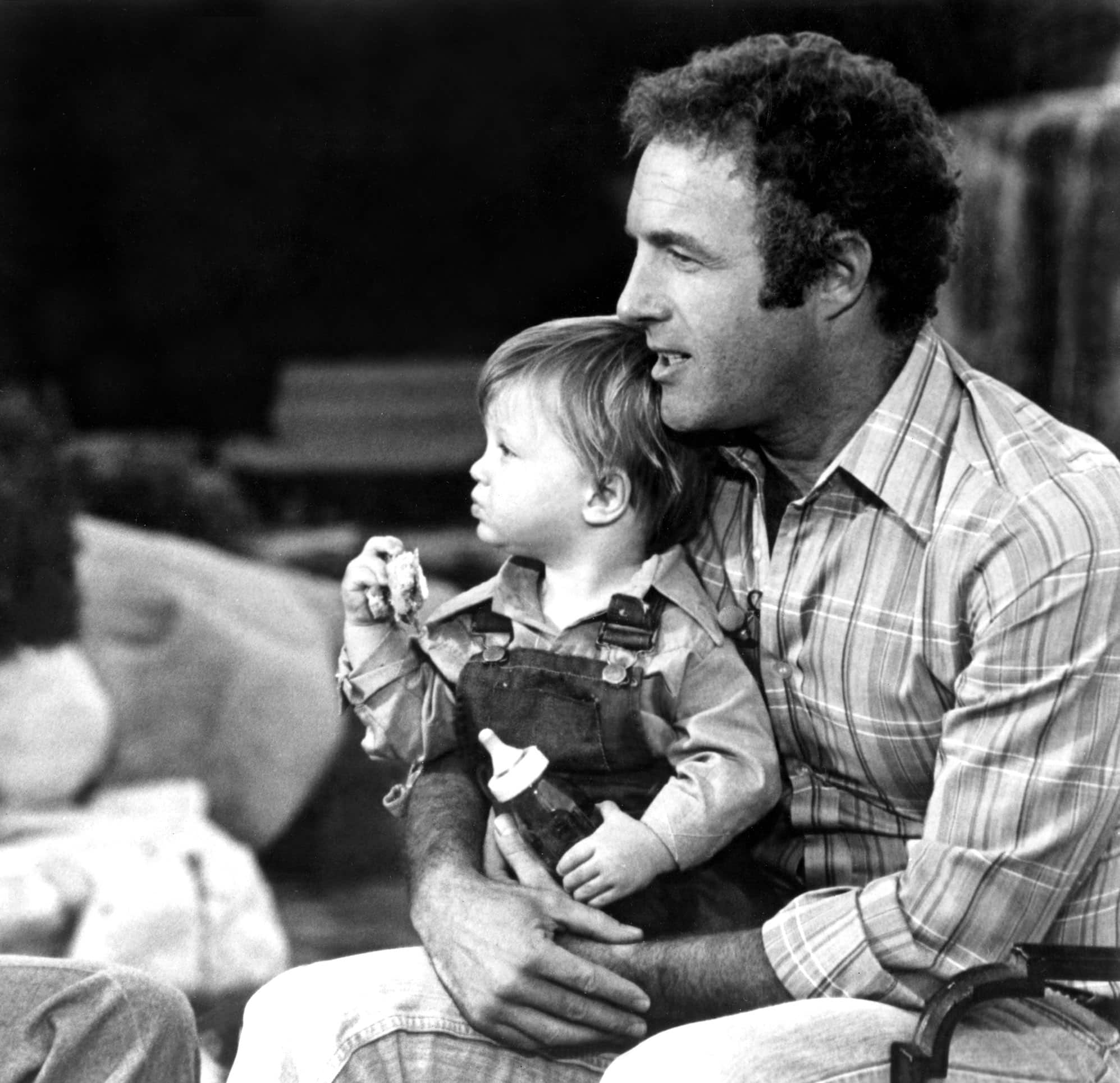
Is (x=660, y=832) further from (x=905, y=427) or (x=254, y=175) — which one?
(x=254, y=175)

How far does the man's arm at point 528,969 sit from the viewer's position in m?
2.05

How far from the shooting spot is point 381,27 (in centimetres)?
363

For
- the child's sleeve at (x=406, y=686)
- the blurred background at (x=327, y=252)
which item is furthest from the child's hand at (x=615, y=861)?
the blurred background at (x=327, y=252)

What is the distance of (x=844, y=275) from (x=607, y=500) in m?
0.41

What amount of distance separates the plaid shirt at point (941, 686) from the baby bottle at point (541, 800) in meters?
0.27

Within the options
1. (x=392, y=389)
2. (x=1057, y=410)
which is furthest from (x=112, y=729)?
(x=1057, y=410)

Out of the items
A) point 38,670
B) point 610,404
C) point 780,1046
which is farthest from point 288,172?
point 780,1046

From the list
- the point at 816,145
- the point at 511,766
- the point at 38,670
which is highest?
the point at 816,145

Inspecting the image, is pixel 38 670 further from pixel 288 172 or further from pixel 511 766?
pixel 511 766

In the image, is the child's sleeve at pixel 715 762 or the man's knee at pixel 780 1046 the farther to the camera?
the child's sleeve at pixel 715 762

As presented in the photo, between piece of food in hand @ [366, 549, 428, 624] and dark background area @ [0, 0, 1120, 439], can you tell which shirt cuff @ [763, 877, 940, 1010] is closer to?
piece of food in hand @ [366, 549, 428, 624]

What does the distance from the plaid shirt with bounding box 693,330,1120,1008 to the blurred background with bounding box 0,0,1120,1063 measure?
1313mm

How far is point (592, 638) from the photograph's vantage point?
2186mm

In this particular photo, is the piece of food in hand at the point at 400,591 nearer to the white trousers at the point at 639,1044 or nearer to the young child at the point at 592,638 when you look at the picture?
the young child at the point at 592,638
